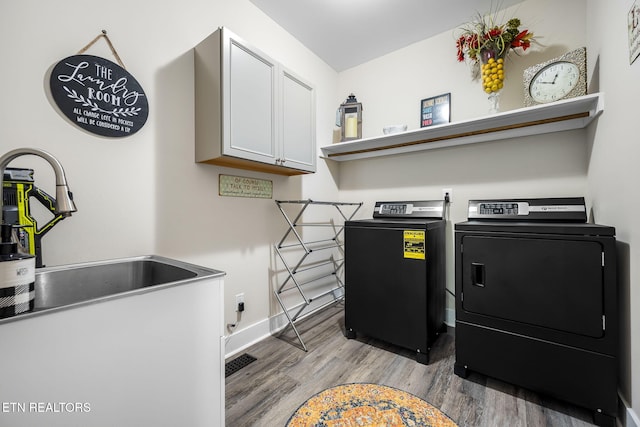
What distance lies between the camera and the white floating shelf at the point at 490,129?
5.37 feet

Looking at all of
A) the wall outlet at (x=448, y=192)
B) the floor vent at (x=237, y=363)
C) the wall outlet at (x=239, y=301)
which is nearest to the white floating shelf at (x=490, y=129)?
the wall outlet at (x=448, y=192)

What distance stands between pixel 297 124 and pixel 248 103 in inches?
18.9

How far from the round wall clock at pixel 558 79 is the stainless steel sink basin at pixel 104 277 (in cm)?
226

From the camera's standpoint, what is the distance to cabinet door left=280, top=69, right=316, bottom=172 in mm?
1965

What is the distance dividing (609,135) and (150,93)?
2545 millimetres

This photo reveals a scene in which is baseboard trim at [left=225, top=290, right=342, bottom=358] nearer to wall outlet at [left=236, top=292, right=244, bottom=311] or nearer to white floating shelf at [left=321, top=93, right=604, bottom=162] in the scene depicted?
wall outlet at [left=236, top=292, right=244, bottom=311]

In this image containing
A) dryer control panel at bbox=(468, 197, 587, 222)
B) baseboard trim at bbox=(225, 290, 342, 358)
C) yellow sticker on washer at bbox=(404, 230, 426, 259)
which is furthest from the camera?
baseboard trim at bbox=(225, 290, 342, 358)

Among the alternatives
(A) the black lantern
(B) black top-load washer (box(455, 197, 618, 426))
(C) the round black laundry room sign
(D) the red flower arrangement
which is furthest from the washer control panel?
(C) the round black laundry room sign

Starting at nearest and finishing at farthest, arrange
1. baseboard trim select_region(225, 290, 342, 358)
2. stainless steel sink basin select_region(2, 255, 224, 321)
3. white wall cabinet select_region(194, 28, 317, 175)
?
stainless steel sink basin select_region(2, 255, 224, 321) → white wall cabinet select_region(194, 28, 317, 175) → baseboard trim select_region(225, 290, 342, 358)

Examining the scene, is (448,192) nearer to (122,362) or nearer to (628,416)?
(628,416)

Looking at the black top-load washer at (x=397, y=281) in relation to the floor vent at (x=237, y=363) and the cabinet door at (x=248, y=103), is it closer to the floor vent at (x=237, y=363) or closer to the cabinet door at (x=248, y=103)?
the floor vent at (x=237, y=363)

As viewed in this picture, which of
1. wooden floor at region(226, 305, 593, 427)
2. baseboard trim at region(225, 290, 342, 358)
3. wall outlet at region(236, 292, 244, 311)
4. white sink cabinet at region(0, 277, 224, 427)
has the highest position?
white sink cabinet at region(0, 277, 224, 427)

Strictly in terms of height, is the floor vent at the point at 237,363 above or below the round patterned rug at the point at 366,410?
above

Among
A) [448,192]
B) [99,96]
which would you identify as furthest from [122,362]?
[448,192]
